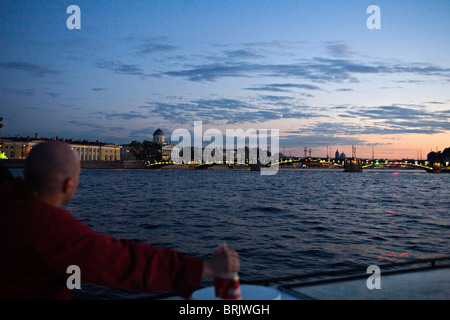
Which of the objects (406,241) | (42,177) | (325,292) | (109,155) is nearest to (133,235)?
(406,241)

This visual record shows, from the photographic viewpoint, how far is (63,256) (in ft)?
4.68

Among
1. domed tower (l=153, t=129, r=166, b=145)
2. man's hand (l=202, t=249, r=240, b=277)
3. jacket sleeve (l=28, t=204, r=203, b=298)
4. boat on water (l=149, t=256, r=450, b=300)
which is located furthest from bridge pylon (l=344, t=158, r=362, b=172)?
jacket sleeve (l=28, t=204, r=203, b=298)

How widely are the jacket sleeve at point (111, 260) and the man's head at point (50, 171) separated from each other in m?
0.14

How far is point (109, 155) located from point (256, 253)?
135854mm

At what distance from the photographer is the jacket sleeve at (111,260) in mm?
1418

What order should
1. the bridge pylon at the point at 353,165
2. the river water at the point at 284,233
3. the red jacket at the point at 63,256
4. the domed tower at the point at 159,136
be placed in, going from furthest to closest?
the domed tower at the point at 159,136 < the bridge pylon at the point at 353,165 < the river water at the point at 284,233 < the red jacket at the point at 63,256

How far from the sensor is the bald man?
142 centimetres

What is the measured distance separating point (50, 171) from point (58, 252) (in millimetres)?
335

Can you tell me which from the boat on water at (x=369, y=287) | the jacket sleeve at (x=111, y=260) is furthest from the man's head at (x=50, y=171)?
the boat on water at (x=369, y=287)

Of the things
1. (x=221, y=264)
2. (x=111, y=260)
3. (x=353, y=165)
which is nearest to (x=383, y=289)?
(x=221, y=264)

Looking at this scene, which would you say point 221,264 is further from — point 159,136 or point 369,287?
point 159,136

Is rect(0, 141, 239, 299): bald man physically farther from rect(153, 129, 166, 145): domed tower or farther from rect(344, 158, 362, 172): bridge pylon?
rect(153, 129, 166, 145): domed tower

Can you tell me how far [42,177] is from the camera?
5.13ft

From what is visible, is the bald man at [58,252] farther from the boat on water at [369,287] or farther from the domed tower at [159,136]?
the domed tower at [159,136]
